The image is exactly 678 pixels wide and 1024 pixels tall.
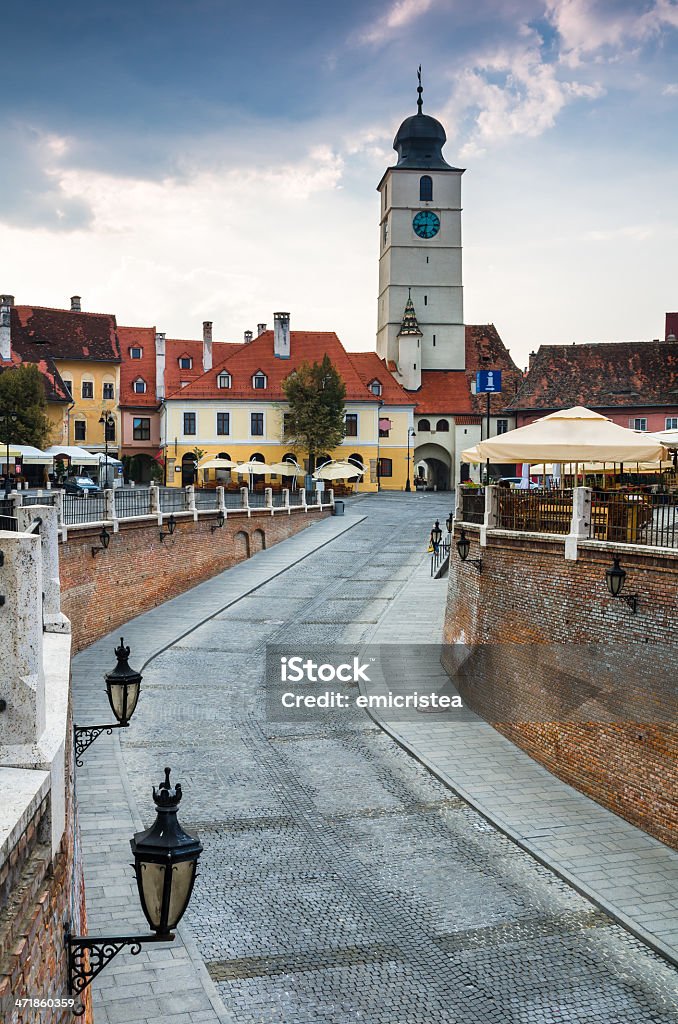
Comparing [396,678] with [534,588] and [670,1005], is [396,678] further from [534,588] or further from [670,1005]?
[670,1005]

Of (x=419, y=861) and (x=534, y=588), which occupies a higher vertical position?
(x=534, y=588)

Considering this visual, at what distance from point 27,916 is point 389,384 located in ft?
207

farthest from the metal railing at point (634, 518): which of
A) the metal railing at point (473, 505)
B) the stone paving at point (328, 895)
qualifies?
the stone paving at point (328, 895)

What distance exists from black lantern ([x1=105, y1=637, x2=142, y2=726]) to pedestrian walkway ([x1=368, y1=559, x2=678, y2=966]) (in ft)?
21.7

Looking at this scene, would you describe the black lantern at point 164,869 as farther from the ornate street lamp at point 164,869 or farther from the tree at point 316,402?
the tree at point 316,402

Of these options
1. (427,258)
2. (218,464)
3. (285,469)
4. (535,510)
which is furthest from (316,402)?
(535,510)

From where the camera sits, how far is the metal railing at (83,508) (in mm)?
25297

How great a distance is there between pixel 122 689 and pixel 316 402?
51.5 meters

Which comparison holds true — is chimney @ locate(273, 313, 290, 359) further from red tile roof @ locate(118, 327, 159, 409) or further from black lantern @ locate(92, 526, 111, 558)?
black lantern @ locate(92, 526, 111, 558)

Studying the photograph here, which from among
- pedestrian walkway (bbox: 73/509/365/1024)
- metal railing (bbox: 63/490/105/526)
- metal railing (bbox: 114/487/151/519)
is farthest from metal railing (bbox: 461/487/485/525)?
metal railing (bbox: 114/487/151/519)

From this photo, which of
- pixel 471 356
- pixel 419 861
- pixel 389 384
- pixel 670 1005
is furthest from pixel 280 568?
pixel 471 356

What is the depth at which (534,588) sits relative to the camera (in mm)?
18594

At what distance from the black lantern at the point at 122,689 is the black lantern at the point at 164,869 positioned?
394 centimetres

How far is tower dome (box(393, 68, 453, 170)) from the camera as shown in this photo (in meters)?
70.9
